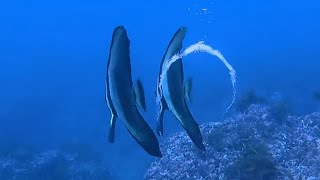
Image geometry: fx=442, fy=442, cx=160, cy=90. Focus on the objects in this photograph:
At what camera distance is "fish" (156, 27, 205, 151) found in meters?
2.02

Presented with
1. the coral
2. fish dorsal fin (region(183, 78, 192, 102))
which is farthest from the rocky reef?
fish dorsal fin (region(183, 78, 192, 102))

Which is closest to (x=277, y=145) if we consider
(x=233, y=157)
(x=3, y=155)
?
(x=233, y=157)

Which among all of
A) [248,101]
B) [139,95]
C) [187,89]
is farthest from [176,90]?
[248,101]

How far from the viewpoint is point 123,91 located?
1.83 m

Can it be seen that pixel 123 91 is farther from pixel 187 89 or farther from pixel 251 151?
pixel 251 151

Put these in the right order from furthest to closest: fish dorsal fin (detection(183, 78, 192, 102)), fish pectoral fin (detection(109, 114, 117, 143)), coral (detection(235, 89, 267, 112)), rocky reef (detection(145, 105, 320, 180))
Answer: coral (detection(235, 89, 267, 112)), rocky reef (detection(145, 105, 320, 180)), fish dorsal fin (detection(183, 78, 192, 102)), fish pectoral fin (detection(109, 114, 117, 143))

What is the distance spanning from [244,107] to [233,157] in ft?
13.5

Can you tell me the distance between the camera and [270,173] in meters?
6.69

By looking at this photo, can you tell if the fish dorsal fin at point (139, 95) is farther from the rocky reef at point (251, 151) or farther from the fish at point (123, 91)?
the rocky reef at point (251, 151)

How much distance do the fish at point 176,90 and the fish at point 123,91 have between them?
8.0 inches

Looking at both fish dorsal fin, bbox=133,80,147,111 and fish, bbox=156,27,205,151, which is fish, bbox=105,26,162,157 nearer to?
fish dorsal fin, bbox=133,80,147,111

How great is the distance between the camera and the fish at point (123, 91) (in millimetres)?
1803

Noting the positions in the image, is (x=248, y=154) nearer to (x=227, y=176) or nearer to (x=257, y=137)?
(x=227, y=176)

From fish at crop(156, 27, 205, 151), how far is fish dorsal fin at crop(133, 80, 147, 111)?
0.52ft
